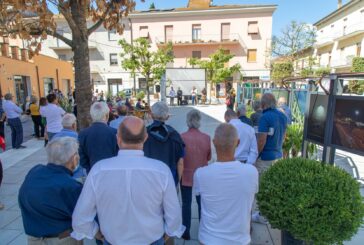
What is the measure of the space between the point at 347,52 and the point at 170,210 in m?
34.7

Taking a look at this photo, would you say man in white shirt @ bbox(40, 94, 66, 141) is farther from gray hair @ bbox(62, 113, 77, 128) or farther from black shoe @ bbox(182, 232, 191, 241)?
black shoe @ bbox(182, 232, 191, 241)

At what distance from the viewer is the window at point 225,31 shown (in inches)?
1161

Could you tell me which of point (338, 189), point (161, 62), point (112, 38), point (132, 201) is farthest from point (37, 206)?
point (112, 38)

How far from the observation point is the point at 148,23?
100ft

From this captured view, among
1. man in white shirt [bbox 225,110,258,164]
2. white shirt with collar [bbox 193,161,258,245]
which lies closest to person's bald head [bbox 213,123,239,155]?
white shirt with collar [bbox 193,161,258,245]

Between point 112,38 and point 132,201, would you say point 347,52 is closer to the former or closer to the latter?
point 112,38

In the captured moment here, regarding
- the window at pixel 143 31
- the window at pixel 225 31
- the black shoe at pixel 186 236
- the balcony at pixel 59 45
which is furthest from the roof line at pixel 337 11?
the black shoe at pixel 186 236

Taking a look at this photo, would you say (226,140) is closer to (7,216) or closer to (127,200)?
(127,200)

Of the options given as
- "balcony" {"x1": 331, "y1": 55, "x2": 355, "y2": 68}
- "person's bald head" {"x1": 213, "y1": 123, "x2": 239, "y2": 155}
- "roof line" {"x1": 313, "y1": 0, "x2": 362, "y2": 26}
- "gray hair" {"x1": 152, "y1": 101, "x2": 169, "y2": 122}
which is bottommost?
"person's bald head" {"x1": 213, "y1": 123, "x2": 239, "y2": 155}

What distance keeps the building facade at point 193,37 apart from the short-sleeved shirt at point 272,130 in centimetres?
2579

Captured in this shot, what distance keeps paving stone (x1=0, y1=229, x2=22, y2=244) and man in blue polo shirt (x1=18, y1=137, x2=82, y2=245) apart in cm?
168

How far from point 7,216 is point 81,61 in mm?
2620

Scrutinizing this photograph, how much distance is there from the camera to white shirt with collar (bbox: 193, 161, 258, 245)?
5.91 feet

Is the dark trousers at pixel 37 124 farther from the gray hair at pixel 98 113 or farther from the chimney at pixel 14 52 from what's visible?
the chimney at pixel 14 52
